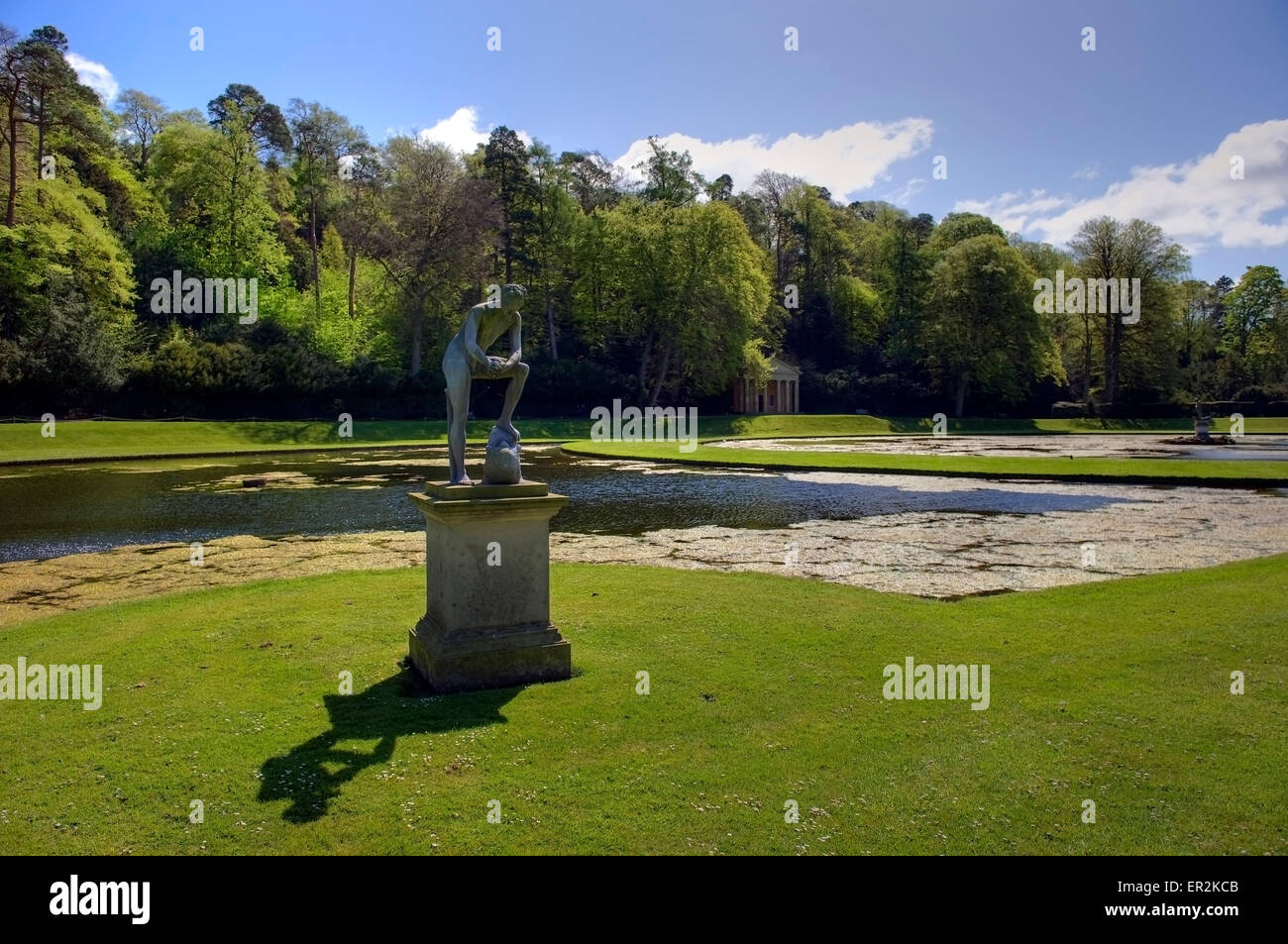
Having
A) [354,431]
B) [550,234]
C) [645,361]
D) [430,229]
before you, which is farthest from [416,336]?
[645,361]

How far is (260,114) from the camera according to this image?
8081cm

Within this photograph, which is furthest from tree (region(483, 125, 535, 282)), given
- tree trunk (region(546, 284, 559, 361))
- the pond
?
the pond

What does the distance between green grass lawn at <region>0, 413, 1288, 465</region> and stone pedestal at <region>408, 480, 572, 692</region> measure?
3077 cm

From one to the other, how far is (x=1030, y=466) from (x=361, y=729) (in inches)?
931

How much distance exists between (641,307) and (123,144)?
5865 centimetres

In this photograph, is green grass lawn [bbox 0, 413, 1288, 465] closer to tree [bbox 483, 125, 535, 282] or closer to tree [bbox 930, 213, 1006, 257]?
tree [bbox 483, 125, 535, 282]

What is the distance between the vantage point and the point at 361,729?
16.4 ft

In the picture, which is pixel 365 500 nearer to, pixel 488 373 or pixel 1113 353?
pixel 488 373

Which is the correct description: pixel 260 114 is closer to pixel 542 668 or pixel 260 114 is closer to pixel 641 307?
pixel 641 307

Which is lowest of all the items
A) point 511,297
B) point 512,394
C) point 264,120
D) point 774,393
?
point 512,394

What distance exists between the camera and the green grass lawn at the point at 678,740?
3.77 metres

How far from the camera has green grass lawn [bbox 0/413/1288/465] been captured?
33.9 meters

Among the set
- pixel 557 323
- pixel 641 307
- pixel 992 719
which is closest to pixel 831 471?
pixel 992 719

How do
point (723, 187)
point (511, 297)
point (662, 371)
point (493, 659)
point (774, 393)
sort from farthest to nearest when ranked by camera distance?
1. point (723, 187)
2. point (774, 393)
3. point (662, 371)
4. point (511, 297)
5. point (493, 659)
